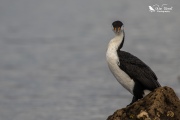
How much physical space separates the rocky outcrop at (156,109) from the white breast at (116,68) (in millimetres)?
3233

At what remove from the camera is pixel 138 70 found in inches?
575

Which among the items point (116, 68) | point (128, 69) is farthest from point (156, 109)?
point (116, 68)


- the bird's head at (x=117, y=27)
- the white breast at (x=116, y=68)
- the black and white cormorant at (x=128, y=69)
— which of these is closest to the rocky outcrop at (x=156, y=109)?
the black and white cormorant at (x=128, y=69)

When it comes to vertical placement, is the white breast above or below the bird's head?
below

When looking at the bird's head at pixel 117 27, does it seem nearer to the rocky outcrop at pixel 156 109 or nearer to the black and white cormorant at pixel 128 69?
the black and white cormorant at pixel 128 69

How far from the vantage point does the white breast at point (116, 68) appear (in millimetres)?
14805

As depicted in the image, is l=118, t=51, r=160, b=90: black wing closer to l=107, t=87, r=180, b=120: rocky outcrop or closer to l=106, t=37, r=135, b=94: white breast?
l=106, t=37, r=135, b=94: white breast

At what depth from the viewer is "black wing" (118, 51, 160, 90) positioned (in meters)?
14.2

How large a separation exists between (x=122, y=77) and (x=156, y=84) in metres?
1.50

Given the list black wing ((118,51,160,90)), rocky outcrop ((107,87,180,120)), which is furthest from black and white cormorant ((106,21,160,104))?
rocky outcrop ((107,87,180,120))

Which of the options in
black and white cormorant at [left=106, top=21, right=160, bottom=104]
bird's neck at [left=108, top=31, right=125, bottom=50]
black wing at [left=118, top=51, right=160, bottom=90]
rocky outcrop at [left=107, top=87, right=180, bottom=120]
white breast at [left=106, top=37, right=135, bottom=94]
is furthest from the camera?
bird's neck at [left=108, top=31, right=125, bottom=50]

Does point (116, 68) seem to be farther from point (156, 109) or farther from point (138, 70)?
point (156, 109)

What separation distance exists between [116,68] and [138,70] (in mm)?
903

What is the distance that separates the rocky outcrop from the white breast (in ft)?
10.6
